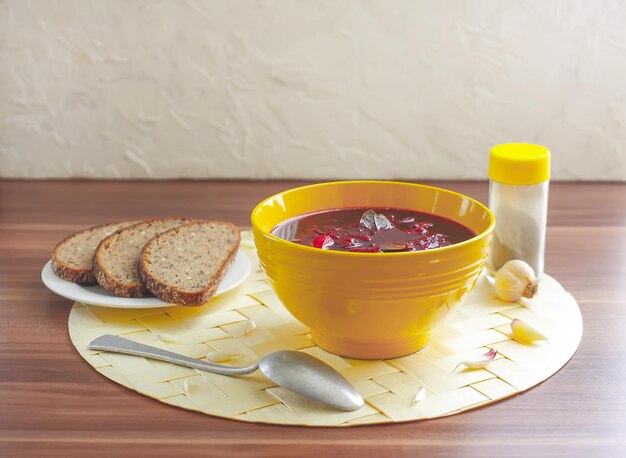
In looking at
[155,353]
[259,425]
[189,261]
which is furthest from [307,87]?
[259,425]

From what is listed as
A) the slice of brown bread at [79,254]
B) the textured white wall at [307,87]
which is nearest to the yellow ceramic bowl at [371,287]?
the slice of brown bread at [79,254]

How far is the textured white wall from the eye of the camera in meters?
1.87

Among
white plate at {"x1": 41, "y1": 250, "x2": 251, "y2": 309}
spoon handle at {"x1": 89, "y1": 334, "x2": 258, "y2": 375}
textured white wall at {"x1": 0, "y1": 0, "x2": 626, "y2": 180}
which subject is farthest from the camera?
textured white wall at {"x1": 0, "y1": 0, "x2": 626, "y2": 180}

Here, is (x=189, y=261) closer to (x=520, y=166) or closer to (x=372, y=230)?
(x=372, y=230)

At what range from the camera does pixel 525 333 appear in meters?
1.06

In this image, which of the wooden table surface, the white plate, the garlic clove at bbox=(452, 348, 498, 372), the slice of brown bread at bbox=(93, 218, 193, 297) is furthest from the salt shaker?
the slice of brown bread at bbox=(93, 218, 193, 297)

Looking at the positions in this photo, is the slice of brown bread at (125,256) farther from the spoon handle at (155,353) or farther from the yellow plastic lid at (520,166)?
the yellow plastic lid at (520,166)

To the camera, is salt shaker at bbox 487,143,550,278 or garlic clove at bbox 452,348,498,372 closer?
garlic clove at bbox 452,348,498,372

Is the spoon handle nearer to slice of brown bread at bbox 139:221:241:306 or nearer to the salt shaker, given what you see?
slice of brown bread at bbox 139:221:241:306

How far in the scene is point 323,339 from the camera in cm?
103

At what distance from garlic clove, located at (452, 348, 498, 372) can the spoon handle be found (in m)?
0.25

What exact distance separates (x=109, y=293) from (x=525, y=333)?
577mm

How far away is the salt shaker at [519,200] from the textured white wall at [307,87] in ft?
2.31

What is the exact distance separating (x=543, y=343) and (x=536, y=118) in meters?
0.99
